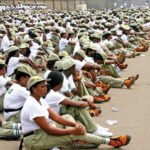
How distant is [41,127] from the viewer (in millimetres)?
5621

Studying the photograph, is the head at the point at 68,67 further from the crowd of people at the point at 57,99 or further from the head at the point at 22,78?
the head at the point at 22,78

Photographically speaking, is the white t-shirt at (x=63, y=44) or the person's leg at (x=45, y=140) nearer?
the person's leg at (x=45, y=140)

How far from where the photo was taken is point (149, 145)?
255 inches

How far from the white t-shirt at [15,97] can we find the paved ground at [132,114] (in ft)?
1.66

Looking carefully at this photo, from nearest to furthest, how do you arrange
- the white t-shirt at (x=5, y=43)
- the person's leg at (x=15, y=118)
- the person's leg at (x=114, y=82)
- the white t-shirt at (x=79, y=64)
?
the person's leg at (x=15, y=118), the white t-shirt at (x=79, y=64), the person's leg at (x=114, y=82), the white t-shirt at (x=5, y=43)

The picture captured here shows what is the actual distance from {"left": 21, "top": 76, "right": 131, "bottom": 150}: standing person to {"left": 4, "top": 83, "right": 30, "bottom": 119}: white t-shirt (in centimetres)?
86

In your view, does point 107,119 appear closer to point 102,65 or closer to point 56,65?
point 56,65

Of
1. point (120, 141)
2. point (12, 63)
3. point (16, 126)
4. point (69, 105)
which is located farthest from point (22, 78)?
point (12, 63)

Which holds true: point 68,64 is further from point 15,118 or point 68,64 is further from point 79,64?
point 79,64

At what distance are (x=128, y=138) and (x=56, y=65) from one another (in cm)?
196

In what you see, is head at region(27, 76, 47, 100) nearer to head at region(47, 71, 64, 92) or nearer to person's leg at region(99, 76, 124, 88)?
head at region(47, 71, 64, 92)

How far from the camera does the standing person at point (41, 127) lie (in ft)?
18.3

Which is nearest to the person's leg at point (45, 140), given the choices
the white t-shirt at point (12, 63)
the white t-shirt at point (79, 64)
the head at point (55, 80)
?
the head at point (55, 80)

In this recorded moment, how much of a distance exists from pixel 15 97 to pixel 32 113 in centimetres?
122
